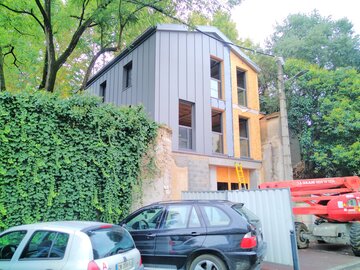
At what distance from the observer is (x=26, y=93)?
7.59 m

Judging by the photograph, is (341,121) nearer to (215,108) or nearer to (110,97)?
(215,108)

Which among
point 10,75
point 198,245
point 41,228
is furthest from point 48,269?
point 10,75

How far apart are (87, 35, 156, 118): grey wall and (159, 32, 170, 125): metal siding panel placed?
346mm

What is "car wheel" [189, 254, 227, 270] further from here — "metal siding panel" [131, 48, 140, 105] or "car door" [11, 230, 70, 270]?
"metal siding panel" [131, 48, 140, 105]

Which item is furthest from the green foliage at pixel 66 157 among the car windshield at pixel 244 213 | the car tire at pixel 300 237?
the car tire at pixel 300 237

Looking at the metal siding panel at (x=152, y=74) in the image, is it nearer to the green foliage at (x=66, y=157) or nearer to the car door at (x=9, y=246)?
the green foliage at (x=66, y=157)

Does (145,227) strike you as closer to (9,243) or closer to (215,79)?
(9,243)

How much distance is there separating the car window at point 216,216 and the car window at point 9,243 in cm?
314

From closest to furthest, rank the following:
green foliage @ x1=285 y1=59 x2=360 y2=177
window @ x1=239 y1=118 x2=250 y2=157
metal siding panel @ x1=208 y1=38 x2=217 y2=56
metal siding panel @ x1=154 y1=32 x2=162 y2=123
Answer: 1. metal siding panel @ x1=154 y1=32 x2=162 y2=123
2. metal siding panel @ x1=208 y1=38 x2=217 y2=56
3. green foliage @ x1=285 y1=59 x2=360 y2=177
4. window @ x1=239 y1=118 x2=250 y2=157

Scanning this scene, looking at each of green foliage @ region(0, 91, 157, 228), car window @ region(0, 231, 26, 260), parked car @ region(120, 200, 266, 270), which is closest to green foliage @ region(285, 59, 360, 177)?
green foliage @ region(0, 91, 157, 228)

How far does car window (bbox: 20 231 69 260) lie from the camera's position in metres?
3.93

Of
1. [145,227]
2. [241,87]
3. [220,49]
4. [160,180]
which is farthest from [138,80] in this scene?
[145,227]

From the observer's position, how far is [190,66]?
1398 centimetres

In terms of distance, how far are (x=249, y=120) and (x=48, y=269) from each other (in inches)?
543
